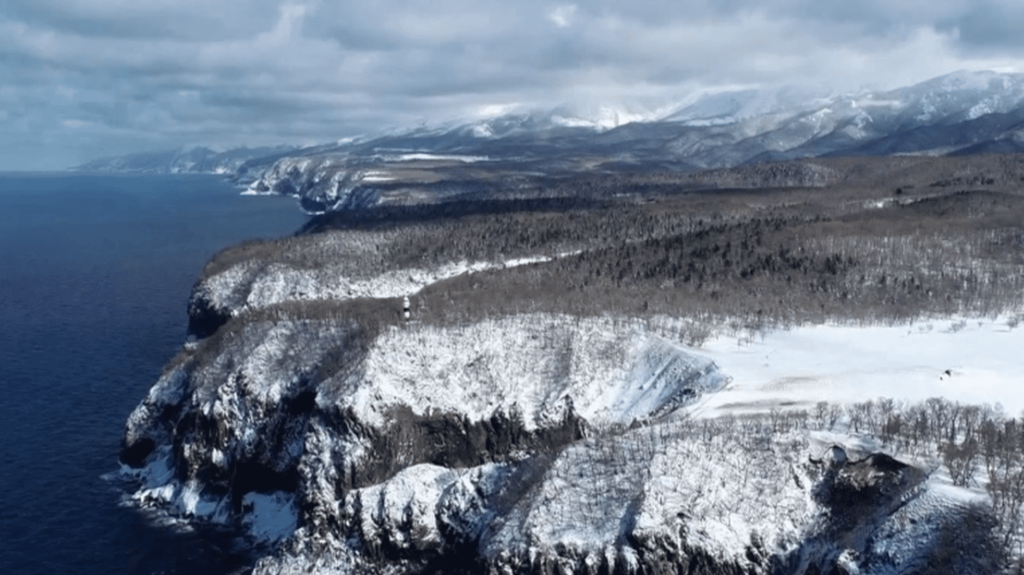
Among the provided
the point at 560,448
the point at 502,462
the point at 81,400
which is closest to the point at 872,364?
the point at 560,448

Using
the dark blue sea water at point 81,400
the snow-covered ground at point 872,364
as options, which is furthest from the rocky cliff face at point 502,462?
the dark blue sea water at point 81,400

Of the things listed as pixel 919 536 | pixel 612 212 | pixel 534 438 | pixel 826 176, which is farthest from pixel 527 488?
pixel 826 176

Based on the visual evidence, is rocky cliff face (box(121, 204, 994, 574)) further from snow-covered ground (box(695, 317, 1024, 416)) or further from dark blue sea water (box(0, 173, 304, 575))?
dark blue sea water (box(0, 173, 304, 575))

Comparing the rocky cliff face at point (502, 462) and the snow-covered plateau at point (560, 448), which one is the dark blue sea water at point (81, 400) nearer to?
the snow-covered plateau at point (560, 448)

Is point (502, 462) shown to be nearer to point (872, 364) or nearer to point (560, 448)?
point (560, 448)

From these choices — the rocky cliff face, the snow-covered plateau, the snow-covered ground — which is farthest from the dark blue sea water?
the snow-covered ground
